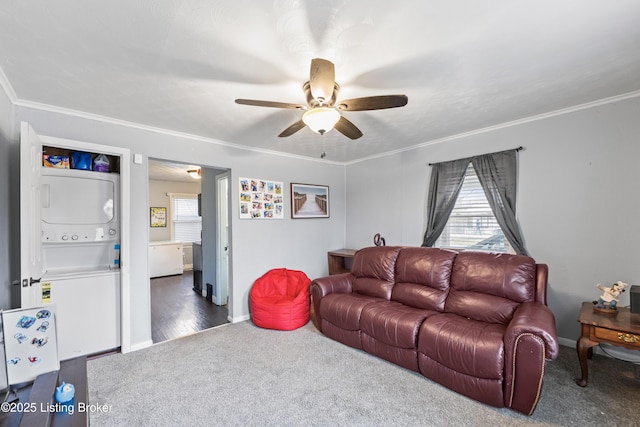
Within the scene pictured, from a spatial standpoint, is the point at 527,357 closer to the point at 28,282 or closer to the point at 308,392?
the point at 308,392

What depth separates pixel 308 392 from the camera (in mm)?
2166

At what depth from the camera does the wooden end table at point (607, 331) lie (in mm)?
1965

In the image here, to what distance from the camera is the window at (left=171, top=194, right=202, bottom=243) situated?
7164 mm

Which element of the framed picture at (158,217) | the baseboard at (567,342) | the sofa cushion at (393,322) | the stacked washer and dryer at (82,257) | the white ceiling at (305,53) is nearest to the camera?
the white ceiling at (305,53)

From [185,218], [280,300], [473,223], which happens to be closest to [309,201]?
[280,300]

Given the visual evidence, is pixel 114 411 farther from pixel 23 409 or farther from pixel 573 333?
pixel 573 333

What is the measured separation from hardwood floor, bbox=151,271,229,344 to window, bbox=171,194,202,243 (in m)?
1.82

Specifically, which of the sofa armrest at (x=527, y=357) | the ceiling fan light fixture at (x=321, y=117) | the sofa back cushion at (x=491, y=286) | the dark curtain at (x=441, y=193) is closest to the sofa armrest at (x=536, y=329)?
the sofa armrest at (x=527, y=357)

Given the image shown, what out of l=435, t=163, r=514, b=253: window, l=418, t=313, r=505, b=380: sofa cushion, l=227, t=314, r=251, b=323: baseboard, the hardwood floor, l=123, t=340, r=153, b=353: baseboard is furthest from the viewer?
l=227, t=314, r=251, b=323: baseboard

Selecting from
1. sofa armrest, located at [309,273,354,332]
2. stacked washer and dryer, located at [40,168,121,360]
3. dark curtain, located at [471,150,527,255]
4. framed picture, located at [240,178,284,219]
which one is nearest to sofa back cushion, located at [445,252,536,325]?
dark curtain, located at [471,150,527,255]

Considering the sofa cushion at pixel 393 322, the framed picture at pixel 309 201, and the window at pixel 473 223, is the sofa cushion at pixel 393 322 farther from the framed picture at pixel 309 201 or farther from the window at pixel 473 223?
the framed picture at pixel 309 201

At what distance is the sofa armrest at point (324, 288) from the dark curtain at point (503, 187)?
1.91 metres

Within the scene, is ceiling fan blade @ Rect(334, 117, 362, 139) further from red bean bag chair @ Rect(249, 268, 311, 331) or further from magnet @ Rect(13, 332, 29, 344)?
magnet @ Rect(13, 332, 29, 344)

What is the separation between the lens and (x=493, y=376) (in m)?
1.93
